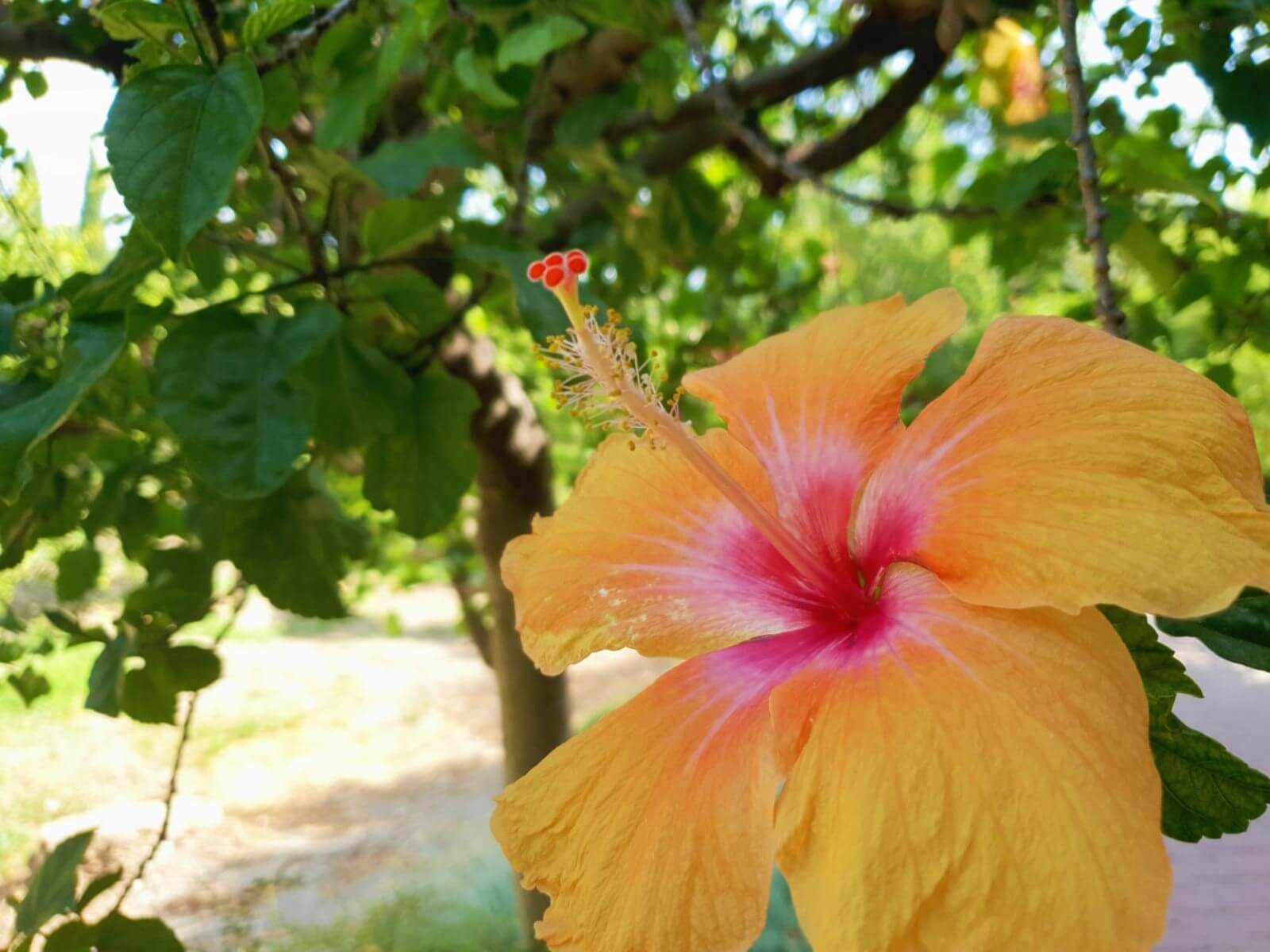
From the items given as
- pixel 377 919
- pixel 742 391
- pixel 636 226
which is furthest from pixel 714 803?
pixel 377 919

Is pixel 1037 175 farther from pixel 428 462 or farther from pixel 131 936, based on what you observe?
pixel 131 936

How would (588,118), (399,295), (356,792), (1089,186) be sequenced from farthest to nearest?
(356,792)
(588,118)
(399,295)
(1089,186)

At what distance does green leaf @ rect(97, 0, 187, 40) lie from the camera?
0.53m

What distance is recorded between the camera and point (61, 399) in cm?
60

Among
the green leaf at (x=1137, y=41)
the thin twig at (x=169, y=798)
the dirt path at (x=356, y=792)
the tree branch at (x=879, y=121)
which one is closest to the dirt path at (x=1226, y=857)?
the dirt path at (x=356, y=792)

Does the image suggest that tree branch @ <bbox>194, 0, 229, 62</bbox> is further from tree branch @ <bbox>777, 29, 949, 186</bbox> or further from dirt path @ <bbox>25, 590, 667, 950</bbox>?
dirt path @ <bbox>25, 590, 667, 950</bbox>

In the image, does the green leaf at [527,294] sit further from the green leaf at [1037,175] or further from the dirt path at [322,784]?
the dirt path at [322,784]

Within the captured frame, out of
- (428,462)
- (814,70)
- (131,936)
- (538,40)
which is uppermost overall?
(814,70)

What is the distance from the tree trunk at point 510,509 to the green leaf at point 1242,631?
937mm

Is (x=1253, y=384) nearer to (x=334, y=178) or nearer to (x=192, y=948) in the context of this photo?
(x=334, y=178)

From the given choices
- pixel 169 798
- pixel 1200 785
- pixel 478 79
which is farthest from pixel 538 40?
pixel 169 798

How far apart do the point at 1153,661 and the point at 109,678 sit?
2.54 ft

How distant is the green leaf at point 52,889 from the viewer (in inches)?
28.6

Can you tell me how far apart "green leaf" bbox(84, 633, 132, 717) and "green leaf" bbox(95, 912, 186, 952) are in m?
0.17
